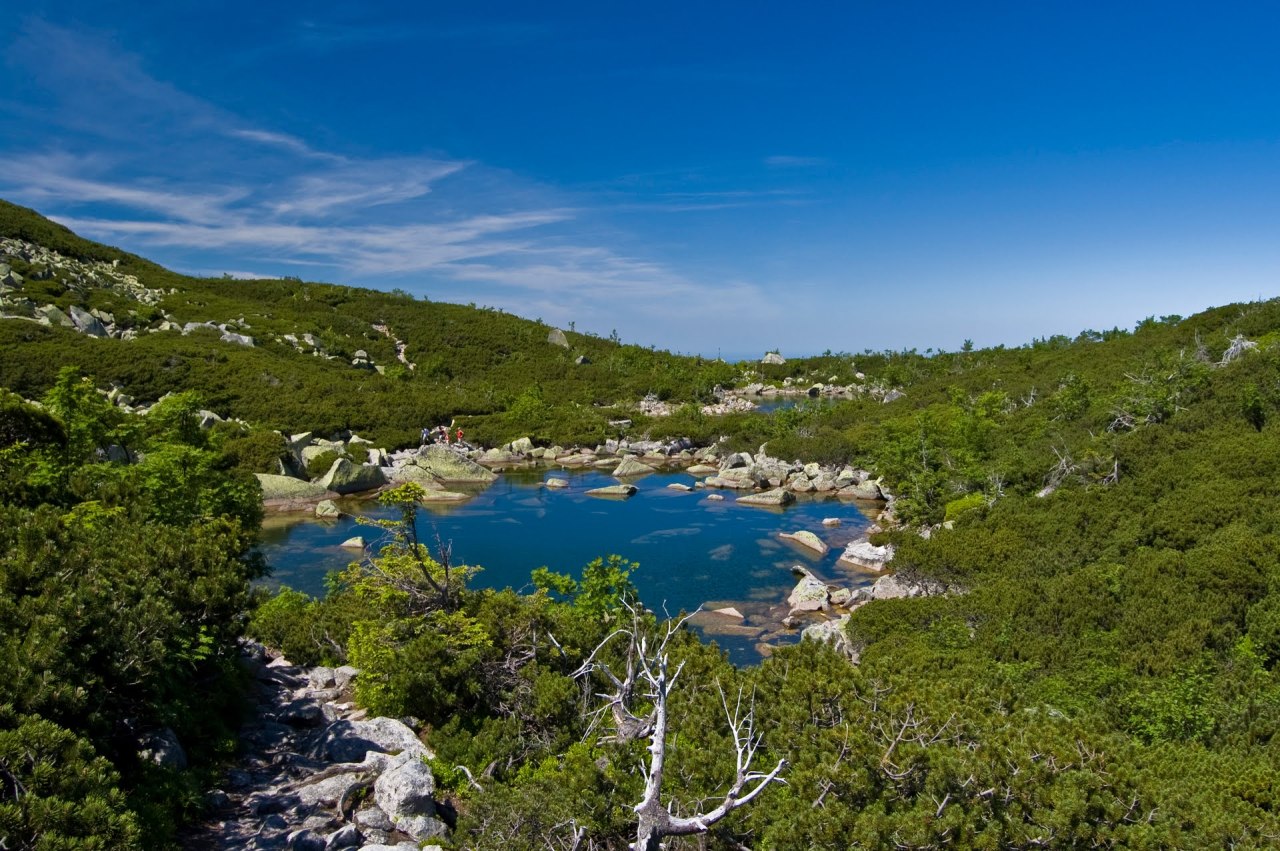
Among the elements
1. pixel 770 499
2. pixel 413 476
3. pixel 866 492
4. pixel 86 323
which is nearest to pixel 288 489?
pixel 413 476

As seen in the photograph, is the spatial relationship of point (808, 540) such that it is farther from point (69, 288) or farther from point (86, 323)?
point (69, 288)

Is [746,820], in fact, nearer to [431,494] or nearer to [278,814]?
[278,814]

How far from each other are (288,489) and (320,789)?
3428cm

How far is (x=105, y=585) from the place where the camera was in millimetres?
9016

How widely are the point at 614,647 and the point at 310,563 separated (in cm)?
2129

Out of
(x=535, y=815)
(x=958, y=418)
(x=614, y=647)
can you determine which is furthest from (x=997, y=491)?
(x=535, y=815)

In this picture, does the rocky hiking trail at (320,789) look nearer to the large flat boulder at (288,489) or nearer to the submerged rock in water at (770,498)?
the large flat boulder at (288,489)

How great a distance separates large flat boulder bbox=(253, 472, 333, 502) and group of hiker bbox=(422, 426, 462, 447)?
1540 centimetres

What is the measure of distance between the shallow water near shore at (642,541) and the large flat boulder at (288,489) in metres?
1.64

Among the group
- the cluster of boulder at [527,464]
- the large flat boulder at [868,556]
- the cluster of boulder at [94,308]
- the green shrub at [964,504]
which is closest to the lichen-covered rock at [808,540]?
the large flat boulder at [868,556]

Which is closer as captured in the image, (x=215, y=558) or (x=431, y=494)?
(x=215, y=558)

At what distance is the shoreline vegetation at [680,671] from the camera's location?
729 cm

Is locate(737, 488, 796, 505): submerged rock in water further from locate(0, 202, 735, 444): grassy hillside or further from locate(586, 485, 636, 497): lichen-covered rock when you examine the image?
locate(0, 202, 735, 444): grassy hillside

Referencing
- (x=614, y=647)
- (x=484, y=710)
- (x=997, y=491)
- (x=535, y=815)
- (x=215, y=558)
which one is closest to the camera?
(x=535, y=815)
